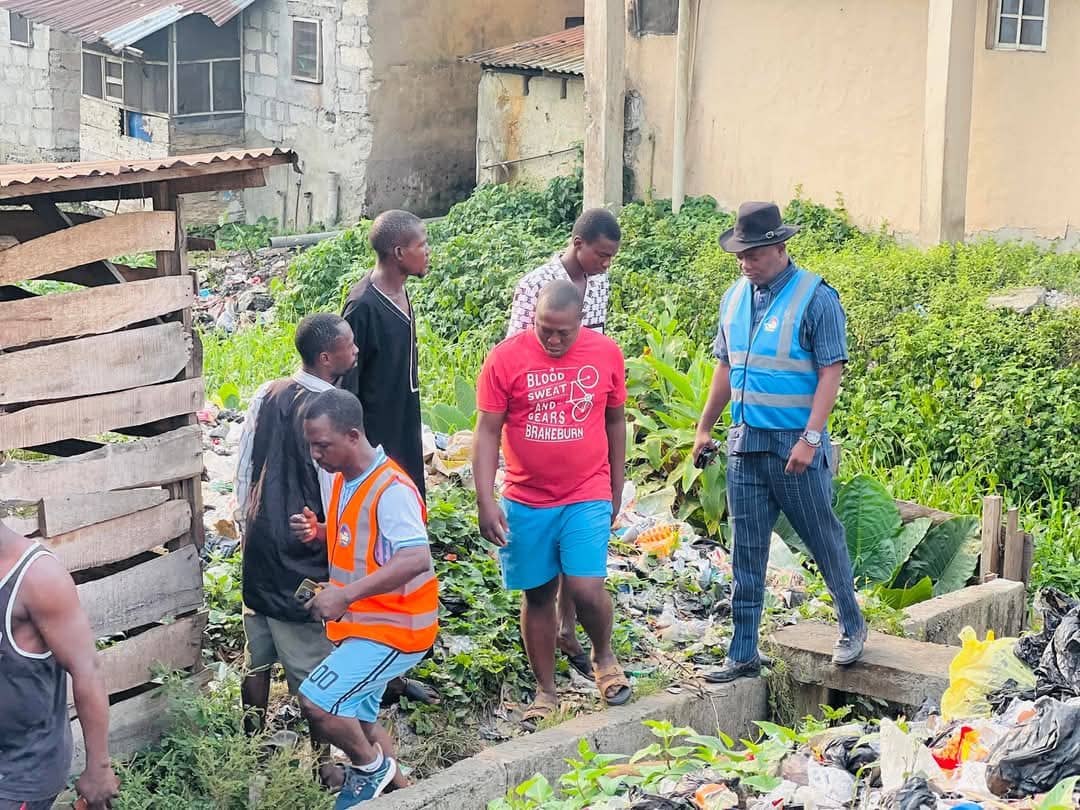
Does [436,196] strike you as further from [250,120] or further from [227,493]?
[227,493]

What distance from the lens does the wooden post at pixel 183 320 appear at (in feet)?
17.7

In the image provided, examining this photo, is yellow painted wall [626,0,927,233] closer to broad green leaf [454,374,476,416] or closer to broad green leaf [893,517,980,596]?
broad green leaf [454,374,476,416]

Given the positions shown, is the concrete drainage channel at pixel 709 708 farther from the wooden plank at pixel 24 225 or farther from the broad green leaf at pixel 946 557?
the wooden plank at pixel 24 225

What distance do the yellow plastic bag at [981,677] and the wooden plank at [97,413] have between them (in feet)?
9.74

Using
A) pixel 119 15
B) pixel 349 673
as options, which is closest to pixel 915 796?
pixel 349 673

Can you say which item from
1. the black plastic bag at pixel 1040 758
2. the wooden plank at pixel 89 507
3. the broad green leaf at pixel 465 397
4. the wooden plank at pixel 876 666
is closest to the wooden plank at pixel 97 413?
the wooden plank at pixel 89 507

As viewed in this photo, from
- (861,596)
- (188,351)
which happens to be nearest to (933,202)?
(861,596)

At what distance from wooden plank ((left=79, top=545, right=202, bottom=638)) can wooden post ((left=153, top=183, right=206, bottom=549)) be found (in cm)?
12

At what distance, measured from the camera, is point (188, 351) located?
18.0 feet

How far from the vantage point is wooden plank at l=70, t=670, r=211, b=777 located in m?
5.28

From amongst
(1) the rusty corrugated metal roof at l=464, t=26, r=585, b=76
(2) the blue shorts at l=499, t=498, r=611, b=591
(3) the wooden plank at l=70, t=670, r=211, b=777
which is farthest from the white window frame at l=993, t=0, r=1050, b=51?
(3) the wooden plank at l=70, t=670, r=211, b=777

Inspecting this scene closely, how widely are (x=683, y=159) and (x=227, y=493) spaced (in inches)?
314

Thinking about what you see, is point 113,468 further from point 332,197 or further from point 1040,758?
point 332,197

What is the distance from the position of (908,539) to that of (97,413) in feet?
14.4
